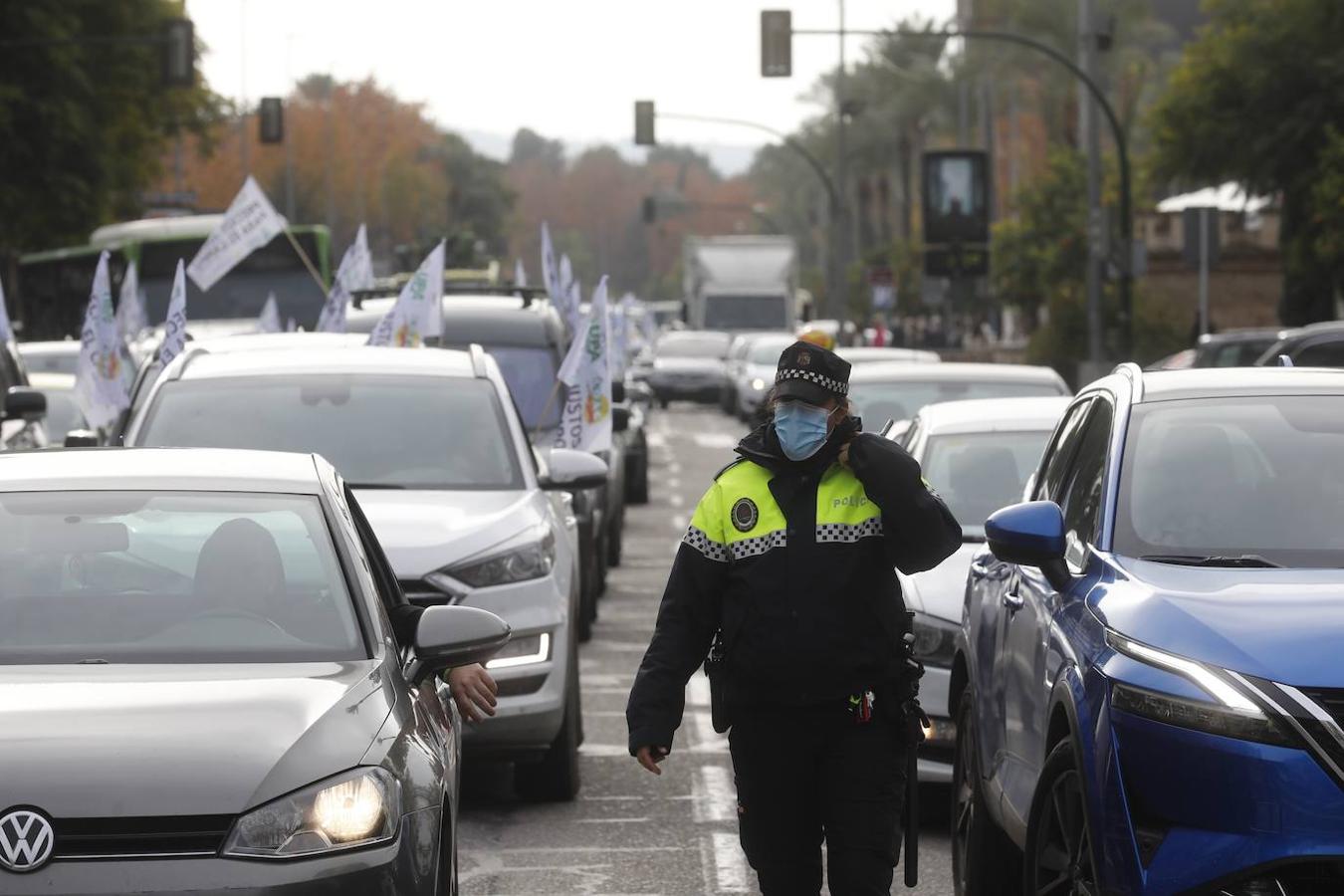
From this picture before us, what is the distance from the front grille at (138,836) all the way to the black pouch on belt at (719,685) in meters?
1.48

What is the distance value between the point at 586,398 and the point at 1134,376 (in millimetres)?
9224

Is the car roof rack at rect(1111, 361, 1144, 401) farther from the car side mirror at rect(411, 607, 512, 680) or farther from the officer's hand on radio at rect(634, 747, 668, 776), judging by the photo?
the car side mirror at rect(411, 607, 512, 680)

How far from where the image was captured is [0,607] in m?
6.02

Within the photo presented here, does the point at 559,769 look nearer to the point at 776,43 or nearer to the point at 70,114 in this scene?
the point at 776,43

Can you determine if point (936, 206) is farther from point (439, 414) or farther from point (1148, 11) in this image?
point (439, 414)

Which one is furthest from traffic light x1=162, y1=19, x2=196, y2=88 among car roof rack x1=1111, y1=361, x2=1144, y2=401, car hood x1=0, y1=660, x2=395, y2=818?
car hood x1=0, y1=660, x2=395, y2=818

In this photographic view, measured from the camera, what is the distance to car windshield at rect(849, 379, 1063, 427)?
14789mm

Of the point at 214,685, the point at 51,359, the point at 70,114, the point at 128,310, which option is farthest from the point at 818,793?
the point at 70,114

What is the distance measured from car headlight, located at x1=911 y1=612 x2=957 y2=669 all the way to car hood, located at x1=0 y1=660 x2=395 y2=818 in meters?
4.12

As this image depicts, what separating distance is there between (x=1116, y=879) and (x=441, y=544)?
183 inches

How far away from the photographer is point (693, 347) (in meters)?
55.4

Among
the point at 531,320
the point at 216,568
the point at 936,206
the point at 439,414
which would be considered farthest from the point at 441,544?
the point at 936,206

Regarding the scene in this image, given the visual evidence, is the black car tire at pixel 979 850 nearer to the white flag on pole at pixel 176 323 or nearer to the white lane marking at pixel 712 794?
the white lane marking at pixel 712 794

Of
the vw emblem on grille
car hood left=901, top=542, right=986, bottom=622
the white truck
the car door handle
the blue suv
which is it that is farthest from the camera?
the white truck
